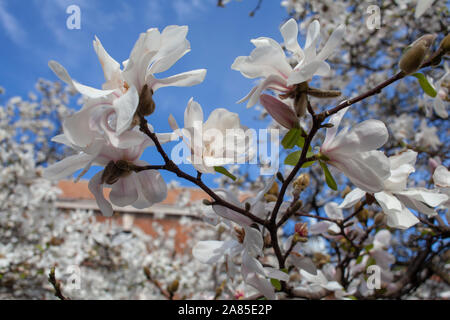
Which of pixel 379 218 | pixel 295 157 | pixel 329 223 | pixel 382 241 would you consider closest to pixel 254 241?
pixel 295 157

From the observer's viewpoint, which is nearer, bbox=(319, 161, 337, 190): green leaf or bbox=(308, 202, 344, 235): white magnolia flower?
bbox=(319, 161, 337, 190): green leaf

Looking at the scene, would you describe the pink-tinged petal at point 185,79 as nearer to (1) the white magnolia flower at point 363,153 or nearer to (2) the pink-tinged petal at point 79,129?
(2) the pink-tinged petal at point 79,129

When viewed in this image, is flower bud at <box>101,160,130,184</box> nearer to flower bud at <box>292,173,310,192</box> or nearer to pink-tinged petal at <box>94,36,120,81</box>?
pink-tinged petal at <box>94,36,120,81</box>

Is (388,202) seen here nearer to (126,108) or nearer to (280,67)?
(280,67)

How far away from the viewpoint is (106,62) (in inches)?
20.9

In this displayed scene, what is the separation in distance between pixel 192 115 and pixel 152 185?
0.44ft

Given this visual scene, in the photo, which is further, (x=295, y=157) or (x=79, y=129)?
(x=295, y=157)

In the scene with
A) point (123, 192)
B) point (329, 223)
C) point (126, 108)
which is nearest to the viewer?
point (126, 108)

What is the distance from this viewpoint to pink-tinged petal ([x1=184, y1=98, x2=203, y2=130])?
57cm

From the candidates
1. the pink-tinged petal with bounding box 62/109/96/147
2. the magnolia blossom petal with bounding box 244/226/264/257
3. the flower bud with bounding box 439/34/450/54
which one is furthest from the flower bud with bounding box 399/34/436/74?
the pink-tinged petal with bounding box 62/109/96/147

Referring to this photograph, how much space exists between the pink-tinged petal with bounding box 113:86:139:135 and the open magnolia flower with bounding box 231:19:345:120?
15 cm

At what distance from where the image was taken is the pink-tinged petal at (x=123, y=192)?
57 centimetres
